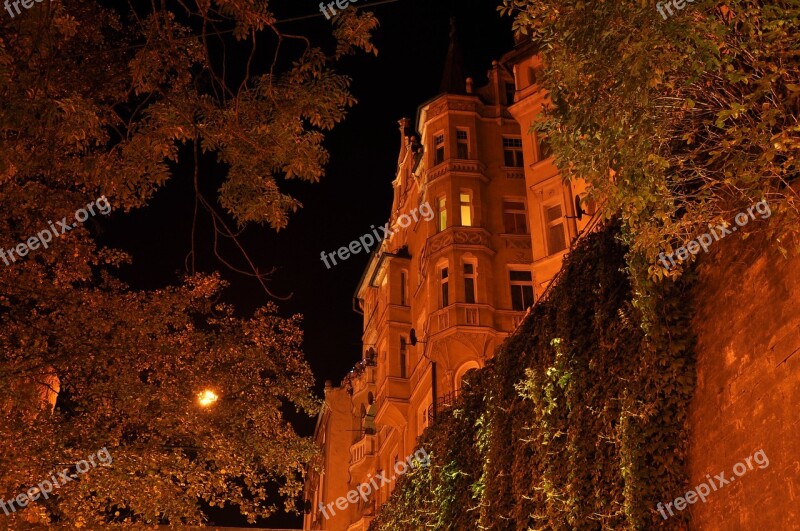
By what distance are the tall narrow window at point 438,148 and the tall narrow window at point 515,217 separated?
3115 millimetres

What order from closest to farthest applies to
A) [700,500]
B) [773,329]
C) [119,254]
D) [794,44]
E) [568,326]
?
1. [794,44]
2. [773,329]
3. [700,500]
4. [568,326]
5. [119,254]

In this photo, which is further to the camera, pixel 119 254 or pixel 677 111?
pixel 119 254

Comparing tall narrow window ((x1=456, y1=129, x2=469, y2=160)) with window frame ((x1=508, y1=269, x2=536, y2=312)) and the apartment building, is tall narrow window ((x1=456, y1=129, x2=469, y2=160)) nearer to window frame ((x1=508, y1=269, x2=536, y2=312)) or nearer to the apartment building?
the apartment building

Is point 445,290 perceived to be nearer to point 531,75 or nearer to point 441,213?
point 441,213

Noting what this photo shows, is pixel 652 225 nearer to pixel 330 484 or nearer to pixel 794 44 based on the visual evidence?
pixel 794 44

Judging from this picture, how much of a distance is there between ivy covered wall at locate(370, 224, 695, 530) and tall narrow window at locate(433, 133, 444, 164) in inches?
536

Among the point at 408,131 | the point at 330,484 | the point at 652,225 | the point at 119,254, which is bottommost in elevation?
the point at 652,225

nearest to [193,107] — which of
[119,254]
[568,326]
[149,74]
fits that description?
[149,74]

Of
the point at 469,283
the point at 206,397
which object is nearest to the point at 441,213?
the point at 469,283

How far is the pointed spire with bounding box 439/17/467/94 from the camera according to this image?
30.3 metres

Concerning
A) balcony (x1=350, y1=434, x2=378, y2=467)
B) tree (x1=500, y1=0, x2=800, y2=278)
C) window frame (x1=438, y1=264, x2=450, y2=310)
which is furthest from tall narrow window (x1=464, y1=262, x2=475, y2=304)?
tree (x1=500, y1=0, x2=800, y2=278)

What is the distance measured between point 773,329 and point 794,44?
9.51ft

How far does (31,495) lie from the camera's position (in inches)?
496

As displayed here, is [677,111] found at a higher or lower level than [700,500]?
higher
